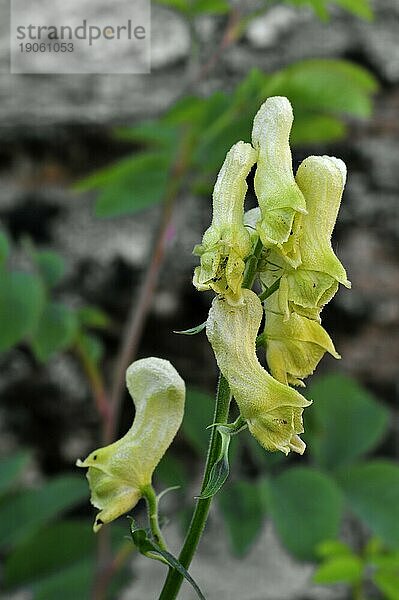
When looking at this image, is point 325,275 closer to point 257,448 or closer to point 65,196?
point 257,448

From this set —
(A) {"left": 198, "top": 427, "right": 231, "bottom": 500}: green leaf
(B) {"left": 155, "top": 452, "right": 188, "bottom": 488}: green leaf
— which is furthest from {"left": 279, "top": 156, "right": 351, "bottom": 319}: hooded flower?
(B) {"left": 155, "top": 452, "right": 188, "bottom": 488}: green leaf

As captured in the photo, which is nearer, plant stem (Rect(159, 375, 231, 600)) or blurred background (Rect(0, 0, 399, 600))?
plant stem (Rect(159, 375, 231, 600))

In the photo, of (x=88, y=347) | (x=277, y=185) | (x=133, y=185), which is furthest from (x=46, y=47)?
(x=277, y=185)

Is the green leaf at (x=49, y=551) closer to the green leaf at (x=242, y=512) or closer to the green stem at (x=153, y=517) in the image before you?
the green leaf at (x=242, y=512)

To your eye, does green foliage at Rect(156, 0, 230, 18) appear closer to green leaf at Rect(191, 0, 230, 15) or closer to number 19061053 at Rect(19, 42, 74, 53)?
green leaf at Rect(191, 0, 230, 15)

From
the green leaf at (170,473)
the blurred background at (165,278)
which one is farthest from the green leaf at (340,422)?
the green leaf at (170,473)

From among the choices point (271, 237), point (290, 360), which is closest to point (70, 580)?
point (290, 360)
